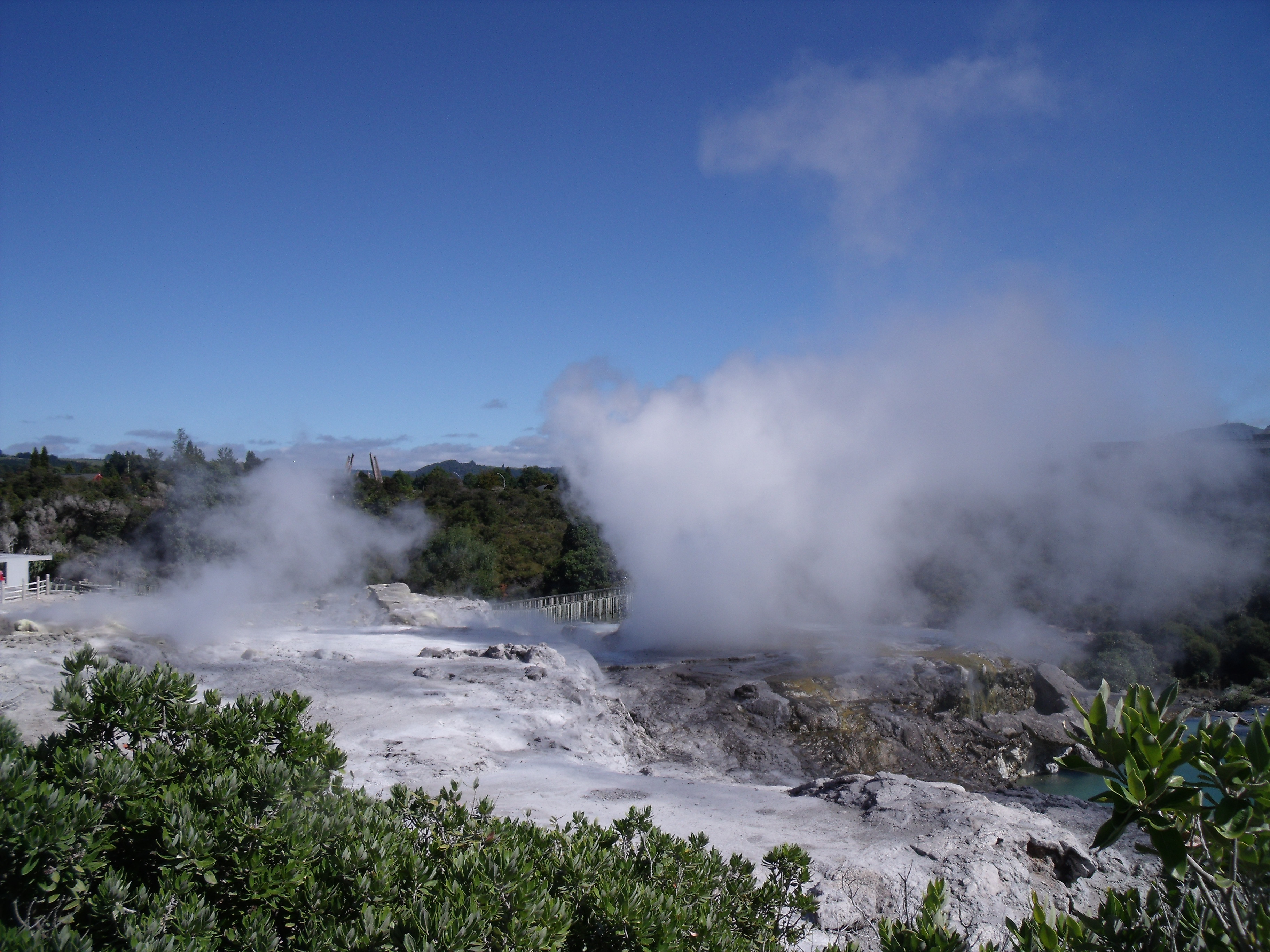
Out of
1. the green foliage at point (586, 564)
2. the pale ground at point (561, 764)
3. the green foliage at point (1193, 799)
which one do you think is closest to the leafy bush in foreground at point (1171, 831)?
the green foliage at point (1193, 799)

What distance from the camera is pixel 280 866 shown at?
2.65 m

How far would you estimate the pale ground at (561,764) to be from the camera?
5.70 m

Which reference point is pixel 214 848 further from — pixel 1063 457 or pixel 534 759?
pixel 1063 457

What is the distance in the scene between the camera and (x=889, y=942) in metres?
2.32

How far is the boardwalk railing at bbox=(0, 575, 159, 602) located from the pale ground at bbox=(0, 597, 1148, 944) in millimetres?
4189

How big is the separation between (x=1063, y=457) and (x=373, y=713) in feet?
82.0

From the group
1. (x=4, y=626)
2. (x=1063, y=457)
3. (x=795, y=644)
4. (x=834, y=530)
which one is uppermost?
(x=1063, y=457)

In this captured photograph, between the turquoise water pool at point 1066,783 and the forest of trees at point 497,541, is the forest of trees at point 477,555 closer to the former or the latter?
the forest of trees at point 497,541

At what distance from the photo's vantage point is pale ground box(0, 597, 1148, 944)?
570 cm

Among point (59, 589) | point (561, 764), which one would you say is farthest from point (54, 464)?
point (561, 764)

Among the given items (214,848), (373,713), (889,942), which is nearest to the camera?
(889,942)

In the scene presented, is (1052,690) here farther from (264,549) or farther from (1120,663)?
(264,549)

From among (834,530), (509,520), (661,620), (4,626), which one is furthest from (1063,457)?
(4,626)

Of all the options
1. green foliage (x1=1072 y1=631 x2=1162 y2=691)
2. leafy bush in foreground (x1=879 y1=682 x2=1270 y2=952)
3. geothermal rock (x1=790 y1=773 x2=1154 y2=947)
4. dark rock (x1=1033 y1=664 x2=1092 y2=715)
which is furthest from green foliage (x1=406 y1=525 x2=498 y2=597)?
leafy bush in foreground (x1=879 y1=682 x2=1270 y2=952)
